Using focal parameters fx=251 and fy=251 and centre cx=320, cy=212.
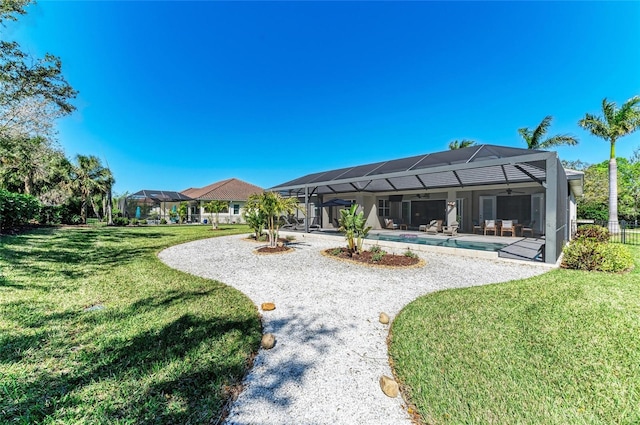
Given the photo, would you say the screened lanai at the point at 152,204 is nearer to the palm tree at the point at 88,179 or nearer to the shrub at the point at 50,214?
the palm tree at the point at 88,179

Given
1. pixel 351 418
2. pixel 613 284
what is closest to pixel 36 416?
pixel 351 418

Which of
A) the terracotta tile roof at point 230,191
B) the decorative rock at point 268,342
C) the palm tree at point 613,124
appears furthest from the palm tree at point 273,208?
the terracotta tile roof at point 230,191

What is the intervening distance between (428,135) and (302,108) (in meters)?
13.9

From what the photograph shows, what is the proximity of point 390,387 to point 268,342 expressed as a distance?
5.08 ft

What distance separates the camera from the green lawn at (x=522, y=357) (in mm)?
2221

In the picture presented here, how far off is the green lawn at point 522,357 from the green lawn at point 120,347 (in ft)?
6.75

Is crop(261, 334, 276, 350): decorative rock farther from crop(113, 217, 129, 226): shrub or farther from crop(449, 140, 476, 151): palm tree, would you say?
crop(449, 140, 476, 151): palm tree

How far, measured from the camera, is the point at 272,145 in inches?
1228

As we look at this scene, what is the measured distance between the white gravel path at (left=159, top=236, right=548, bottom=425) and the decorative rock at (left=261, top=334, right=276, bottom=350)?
75 millimetres

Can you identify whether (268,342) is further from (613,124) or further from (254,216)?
(613,124)

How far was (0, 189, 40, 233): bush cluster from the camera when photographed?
38.8 feet

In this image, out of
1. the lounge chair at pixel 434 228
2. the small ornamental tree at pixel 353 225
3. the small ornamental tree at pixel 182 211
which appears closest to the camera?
the small ornamental tree at pixel 353 225

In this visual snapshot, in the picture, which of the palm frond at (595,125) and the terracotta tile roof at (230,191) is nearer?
the palm frond at (595,125)

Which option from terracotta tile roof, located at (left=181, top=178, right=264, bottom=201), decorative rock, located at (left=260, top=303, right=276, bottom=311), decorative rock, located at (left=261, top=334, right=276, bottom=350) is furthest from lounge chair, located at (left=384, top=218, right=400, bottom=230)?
terracotta tile roof, located at (left=181, top=178, right=264, bottom=201)
